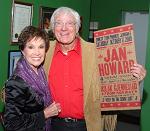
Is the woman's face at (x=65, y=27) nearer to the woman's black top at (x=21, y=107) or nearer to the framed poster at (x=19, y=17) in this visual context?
the woman's black top at (x=21, y=107)

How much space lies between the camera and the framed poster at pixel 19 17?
10.4ft

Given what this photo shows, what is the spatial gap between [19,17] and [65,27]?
0.94 m

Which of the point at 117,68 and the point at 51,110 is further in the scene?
the point at 117,68

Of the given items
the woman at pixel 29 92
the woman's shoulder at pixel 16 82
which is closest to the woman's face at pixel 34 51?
the woman at pixel 29 92

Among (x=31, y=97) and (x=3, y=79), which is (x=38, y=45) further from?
(x=3, y=79)

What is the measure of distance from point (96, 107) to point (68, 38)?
0.61m

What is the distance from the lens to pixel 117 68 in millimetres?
2455

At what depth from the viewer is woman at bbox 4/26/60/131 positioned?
2125mm

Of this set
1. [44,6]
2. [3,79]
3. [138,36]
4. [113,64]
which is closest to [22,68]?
[113,64]

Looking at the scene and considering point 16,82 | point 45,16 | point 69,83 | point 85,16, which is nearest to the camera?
point 16,82

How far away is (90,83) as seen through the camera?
2.51 meters

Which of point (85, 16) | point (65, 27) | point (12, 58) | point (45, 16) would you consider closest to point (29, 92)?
point (65, 27)

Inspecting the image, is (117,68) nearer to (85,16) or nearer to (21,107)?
(21,107)

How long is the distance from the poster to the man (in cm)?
7
